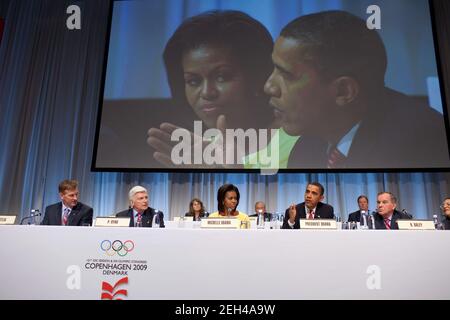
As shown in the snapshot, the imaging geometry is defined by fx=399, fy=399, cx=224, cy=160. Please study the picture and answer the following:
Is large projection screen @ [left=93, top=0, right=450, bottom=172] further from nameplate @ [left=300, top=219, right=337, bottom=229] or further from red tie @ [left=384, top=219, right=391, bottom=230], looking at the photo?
nameplate @ [left=300, top=219, right=337, bottom=229]

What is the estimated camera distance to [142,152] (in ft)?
18.7

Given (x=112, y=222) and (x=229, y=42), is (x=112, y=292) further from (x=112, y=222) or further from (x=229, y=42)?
(x=229, y=42)

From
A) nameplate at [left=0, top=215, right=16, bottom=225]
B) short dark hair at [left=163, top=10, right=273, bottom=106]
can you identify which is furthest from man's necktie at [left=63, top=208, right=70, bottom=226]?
short dark hair at [left=163, top=10, right=273, bottom=106]

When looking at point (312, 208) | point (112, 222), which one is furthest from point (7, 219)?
point (312, 208)

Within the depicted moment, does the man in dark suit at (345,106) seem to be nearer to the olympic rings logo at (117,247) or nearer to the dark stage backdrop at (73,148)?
the dark stage backdrop at (73,148)

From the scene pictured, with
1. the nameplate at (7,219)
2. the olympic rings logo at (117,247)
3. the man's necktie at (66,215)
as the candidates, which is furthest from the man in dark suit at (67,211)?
the olympic rings logo at (117,247)

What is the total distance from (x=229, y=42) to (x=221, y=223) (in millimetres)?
4044

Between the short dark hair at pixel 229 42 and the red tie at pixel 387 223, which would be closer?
the red tie at pixel 387 223

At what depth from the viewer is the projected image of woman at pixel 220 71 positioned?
5672 millimetres

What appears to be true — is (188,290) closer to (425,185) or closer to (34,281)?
(34,281)

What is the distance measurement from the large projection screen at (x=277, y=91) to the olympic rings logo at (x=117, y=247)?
133 inches

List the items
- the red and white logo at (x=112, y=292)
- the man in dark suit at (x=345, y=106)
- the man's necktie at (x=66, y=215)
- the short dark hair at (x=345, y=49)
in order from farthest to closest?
1. the short dark hair at (x=345, y=49)
2. the man in dark suit at (x=345, y=106)
3. the man's necktie at (x=66, y=215)
4. the red and white logo at (x=112, y=292)

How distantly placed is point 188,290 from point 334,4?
200 inches

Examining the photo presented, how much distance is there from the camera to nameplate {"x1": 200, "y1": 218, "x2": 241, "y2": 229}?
2.39 m
